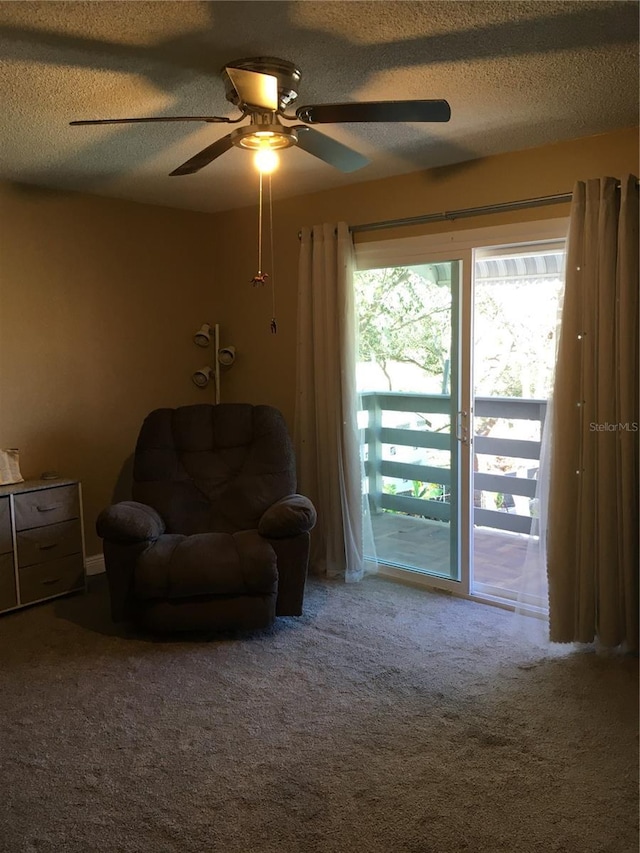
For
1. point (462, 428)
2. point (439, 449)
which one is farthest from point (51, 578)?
point (462, 428)

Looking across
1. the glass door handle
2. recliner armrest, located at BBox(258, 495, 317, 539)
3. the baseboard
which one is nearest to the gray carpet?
recliner armrest, located at BBox(258, 495, 317, 539)

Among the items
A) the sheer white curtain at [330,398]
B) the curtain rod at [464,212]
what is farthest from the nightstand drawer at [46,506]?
the curtain rod at [464,212]

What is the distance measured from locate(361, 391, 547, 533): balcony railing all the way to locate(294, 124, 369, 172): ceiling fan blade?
1648 mm

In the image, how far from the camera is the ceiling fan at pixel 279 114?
2100mm

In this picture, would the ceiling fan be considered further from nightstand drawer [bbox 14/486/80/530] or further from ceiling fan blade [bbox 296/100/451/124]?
nightstand drawer [bbox 14/486/80/530]

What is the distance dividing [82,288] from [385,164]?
2.03 meters

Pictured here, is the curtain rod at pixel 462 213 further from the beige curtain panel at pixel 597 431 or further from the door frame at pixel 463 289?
the beige curtain panel at pixel 597 431

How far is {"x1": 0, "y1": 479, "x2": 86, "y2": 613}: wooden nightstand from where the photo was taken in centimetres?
374

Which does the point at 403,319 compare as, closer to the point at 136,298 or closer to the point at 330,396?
the point at 330,396

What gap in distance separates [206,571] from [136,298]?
219 centimetres

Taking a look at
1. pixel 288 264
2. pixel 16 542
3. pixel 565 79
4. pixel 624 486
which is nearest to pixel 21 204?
pixel 288 264

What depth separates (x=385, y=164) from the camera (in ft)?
12.2

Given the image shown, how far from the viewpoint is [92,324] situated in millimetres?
4430

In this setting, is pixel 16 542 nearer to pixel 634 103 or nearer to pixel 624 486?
pixel 624 486
